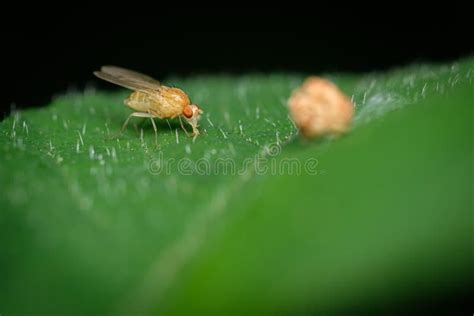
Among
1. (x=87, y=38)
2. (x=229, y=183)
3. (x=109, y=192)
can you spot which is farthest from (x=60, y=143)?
(x=87, y=38)

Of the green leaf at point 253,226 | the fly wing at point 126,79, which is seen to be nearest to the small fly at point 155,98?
the fly wing at point 126,79

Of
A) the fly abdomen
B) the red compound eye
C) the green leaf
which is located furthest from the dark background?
the green leaf

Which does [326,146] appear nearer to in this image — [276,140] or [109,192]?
[276,140]

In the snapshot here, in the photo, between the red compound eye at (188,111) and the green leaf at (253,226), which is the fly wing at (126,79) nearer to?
the red compound eye at (188,111)

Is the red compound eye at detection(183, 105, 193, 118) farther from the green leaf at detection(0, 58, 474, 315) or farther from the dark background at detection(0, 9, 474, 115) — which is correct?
the dark background at detection(0, 9, 474, 115)

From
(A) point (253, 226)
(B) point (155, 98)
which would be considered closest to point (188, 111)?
(B) point (155, 98)
